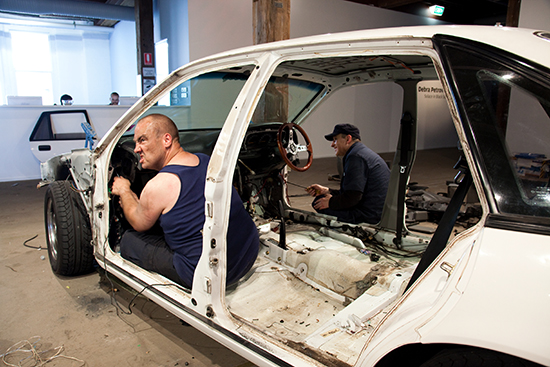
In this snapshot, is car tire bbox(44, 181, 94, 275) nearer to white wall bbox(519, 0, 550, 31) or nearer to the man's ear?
the man's ear

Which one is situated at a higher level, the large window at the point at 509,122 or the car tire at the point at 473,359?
the large window at the point at 509,122

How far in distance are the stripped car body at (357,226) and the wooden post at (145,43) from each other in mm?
7595

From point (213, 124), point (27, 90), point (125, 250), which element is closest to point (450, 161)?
point (213, 124)

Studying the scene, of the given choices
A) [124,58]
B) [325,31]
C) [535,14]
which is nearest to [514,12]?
[535,14]

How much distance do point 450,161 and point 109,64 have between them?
1565 cm

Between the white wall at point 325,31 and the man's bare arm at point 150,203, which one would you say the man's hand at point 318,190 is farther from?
the white wall at point 325,31

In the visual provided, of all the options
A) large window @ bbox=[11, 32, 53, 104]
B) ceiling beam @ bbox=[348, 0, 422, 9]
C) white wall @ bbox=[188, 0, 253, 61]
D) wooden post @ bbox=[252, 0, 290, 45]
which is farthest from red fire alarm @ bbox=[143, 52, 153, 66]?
large window @ bbox=[11, 32, 53, 104]

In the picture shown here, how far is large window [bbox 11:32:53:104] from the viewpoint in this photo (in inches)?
660

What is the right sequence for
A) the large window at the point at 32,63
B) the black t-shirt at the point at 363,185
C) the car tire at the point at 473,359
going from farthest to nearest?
the large window at the point at 32,63
the black t-shirt at the point at 363,185
the car tire at the point at 473,359

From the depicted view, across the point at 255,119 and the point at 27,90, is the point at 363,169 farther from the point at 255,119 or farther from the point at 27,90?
the point at 27,90

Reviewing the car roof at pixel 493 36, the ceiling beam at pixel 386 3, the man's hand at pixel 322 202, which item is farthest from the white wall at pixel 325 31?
the car roof at pixel 493 36

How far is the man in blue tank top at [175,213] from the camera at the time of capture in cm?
198

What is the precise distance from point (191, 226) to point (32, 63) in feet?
63.1

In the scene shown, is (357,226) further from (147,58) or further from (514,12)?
(147,58)
